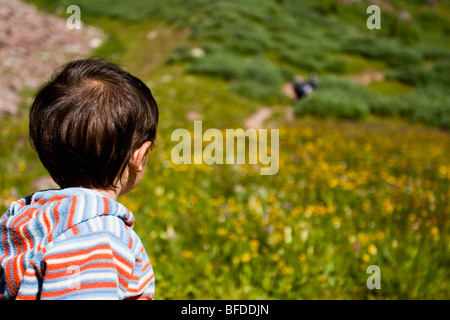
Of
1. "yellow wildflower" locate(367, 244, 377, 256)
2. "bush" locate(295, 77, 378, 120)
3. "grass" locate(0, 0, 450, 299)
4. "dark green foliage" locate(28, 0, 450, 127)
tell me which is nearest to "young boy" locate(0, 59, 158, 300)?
"grass" locate(0, 0, 450, 299)

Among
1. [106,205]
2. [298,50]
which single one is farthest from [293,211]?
[298,50]

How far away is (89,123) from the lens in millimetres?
1349

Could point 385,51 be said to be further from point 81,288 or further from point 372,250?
point 81,288

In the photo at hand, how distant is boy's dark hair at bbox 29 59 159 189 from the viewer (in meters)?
1.36

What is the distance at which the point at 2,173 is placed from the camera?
217 inches

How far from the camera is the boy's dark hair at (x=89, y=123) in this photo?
4.45 feet

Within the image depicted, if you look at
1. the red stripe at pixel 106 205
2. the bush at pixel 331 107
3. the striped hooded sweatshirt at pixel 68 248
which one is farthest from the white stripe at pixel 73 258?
the bush at pixel 331 107

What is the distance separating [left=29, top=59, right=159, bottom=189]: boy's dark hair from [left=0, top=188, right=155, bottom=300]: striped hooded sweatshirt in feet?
0.32

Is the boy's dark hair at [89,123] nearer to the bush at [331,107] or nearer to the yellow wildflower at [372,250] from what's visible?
the yellow wildflower at [372,250]

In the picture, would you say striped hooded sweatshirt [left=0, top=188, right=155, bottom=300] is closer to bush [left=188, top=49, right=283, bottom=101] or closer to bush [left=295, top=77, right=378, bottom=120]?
bush [left=295, top=77, right=378, bottom=120]

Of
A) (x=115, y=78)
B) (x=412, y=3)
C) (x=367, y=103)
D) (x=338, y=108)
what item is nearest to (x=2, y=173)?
(x=115, y=78)

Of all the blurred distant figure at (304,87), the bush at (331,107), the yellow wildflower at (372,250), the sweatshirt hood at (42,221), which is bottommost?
the yellow wildflower at (372,250)

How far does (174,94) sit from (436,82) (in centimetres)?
1790
